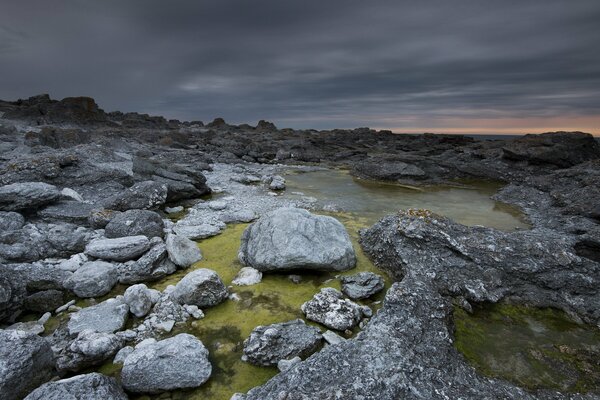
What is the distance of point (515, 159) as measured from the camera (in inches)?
1040

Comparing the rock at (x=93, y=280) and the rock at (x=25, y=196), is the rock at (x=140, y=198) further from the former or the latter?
the rock at (x=93, y=280)

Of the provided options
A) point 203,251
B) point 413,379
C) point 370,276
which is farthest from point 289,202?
point 413,379

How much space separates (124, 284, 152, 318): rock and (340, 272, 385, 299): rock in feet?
13.0

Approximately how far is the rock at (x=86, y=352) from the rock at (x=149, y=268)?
7.18ft

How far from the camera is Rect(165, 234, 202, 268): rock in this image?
26.6 ft

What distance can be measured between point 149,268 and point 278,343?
395cm

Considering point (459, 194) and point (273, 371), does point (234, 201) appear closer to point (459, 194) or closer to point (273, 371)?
point (273, 371)

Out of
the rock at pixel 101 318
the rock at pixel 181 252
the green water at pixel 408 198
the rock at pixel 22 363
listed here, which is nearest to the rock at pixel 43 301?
the rock at pixel 101 318

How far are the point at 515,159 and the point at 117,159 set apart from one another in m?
30.0

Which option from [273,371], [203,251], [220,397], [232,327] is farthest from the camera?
[203,251]

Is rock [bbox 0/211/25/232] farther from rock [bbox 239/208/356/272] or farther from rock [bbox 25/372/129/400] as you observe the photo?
rock [bbox 25/372/129/400]

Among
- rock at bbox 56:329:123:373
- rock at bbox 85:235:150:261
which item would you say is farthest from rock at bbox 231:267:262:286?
rock at bbox 56:329:123:373

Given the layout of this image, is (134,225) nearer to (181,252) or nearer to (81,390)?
(181,252)

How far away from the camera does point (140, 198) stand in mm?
11836
